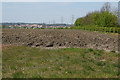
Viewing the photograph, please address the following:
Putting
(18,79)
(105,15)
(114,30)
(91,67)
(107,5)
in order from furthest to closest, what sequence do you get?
A: (107,5) < (105,15) < (114,30) < (91,67) < (18,79)

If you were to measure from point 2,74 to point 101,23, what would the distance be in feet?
157

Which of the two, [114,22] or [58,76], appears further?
[114,22]

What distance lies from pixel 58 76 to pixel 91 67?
2047 millimetres

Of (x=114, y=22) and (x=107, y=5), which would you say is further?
(x=107, y=5)

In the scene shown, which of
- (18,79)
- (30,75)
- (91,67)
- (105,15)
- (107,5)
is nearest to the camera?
(18,79)

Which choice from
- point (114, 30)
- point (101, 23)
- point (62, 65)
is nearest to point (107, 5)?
point (101, 23)

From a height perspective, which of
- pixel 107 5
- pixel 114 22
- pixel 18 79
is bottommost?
pixel 18 79

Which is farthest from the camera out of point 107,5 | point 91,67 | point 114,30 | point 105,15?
point 107,5

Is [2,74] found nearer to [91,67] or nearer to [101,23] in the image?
[91,67]

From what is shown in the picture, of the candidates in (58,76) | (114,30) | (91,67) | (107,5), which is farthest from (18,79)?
(107,5)

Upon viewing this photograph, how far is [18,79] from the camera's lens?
627 centimetres

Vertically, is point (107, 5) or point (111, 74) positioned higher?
point (107, 5)

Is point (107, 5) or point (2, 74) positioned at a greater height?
point (107, 5)

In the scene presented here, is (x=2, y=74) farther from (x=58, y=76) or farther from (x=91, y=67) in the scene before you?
(x=91, y=67)
